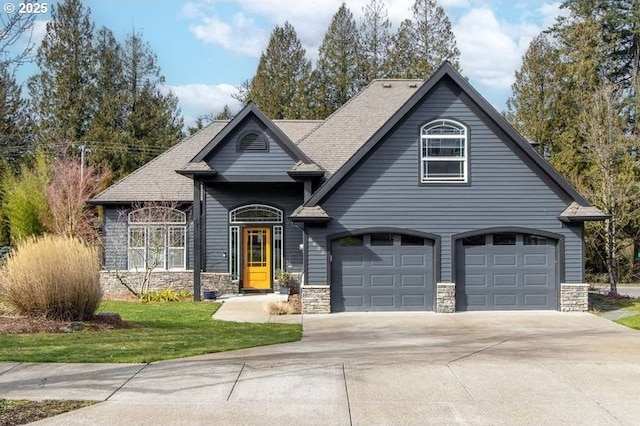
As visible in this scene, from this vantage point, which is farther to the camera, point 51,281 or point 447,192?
point 447,192

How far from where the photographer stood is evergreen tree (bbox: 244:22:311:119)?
4216 centimetres

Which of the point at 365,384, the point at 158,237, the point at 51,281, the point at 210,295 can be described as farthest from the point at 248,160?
the point at 365,384

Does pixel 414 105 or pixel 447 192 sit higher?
pixel 414 105

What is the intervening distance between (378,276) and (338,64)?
2769 cm

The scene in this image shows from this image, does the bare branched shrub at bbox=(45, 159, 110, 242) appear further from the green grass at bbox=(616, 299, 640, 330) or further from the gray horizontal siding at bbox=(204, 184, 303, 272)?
the green grass at bbox=(616, 299, 640, 330)

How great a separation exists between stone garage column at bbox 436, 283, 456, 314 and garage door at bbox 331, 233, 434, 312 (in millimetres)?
296

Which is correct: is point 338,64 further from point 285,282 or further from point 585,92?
point 285,282

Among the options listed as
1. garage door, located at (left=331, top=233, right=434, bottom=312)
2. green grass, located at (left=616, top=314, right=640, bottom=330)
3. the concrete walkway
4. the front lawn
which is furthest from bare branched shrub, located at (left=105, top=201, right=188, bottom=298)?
green grass, located at (left=616, top=314, right=640, bottom=330)

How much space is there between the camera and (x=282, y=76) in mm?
42875

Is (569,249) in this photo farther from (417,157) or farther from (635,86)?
(635,86)

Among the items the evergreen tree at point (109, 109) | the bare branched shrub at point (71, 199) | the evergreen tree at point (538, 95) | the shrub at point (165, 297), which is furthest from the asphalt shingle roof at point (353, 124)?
the evergreen tree at point (109, 109)

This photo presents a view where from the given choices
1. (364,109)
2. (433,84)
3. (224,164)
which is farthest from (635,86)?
(224,164)

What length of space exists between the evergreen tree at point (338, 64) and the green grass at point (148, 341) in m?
29.1

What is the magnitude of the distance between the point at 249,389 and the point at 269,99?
3608 cm
